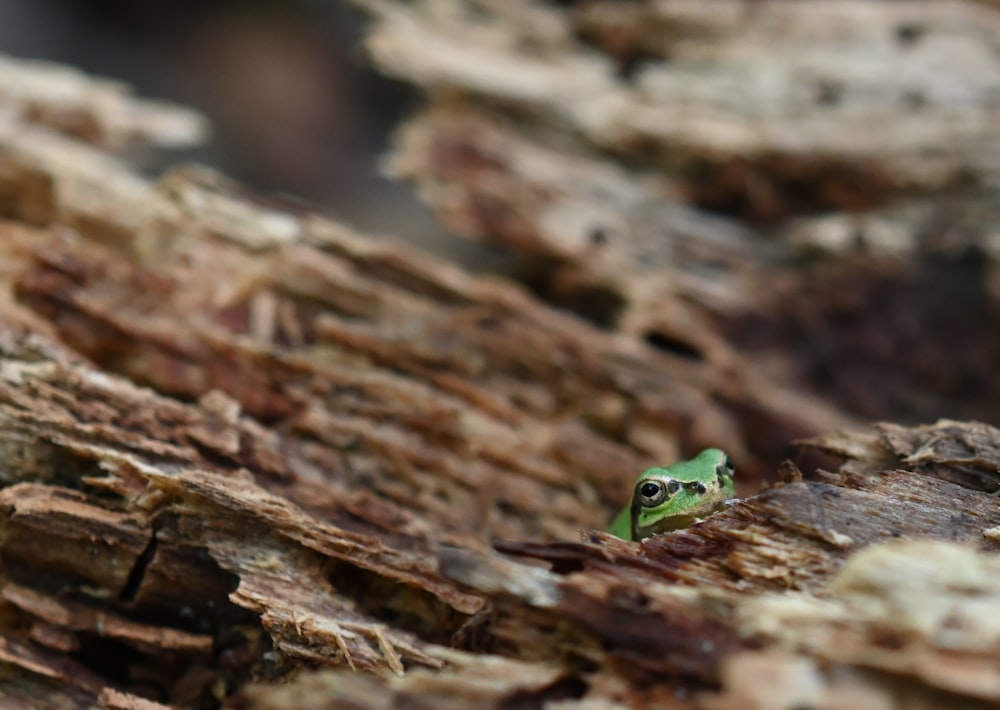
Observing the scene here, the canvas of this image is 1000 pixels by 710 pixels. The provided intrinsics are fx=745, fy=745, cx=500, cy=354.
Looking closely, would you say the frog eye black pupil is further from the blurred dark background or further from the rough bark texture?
the blurred dark background

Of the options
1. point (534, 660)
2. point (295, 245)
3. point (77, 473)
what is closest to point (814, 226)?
point (295, 245)

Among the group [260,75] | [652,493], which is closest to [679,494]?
[652,493]

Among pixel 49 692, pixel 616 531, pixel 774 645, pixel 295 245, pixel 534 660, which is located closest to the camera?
pixel 774 645

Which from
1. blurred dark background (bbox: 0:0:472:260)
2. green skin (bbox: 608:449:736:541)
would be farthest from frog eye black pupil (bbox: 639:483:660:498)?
blurred dark background (bbox: 0:0:472:260)

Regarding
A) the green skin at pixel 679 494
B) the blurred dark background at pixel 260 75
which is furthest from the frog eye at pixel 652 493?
the blurred dark background at pixel 260 75

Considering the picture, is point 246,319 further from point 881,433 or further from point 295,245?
point 881,433

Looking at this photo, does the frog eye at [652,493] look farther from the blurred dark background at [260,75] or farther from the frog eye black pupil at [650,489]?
the blurred dark background at [260,75]

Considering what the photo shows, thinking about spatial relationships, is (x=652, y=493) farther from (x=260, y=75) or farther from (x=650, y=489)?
(x=260, y=75)
